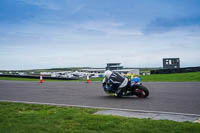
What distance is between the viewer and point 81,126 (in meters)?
5.95

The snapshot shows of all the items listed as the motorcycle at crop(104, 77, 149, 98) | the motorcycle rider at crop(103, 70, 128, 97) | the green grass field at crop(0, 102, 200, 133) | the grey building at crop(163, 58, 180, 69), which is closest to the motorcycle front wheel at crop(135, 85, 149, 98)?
the motorcycle at crop(104, 77, 149, 98)

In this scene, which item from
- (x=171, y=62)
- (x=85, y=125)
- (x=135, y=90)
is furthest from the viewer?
(x=171, y=62)

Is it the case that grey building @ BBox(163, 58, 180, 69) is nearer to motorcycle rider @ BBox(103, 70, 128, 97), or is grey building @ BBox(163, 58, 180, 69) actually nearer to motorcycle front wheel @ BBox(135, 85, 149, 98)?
motorcycle rider @ BBox(103, 70, 128, 97)

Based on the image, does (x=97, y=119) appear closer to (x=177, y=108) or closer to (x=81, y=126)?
(x=81, y=126)

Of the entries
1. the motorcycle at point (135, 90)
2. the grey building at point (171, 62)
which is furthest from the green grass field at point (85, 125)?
the grey building at point (171, 62)

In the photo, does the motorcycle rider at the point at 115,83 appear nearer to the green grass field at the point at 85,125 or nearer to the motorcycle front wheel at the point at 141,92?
the motorcycle front wheel at the point at 141,92

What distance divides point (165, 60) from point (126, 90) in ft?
133

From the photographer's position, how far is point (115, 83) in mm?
11820

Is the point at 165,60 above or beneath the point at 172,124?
above

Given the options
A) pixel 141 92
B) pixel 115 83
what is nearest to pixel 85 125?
pixel 141 92

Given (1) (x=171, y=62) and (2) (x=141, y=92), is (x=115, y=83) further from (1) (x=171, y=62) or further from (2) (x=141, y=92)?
(1) (x=171, y=62)

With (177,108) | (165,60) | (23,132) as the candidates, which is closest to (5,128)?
(23,132)

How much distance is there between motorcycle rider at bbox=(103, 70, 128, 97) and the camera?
38.2ft

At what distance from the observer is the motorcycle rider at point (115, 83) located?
11.6 meters
